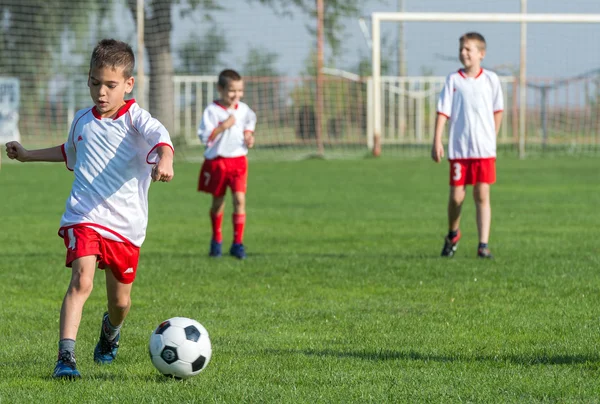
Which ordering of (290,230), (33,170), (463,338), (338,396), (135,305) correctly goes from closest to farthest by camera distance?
(338,396), (463,338), (135,305), (290,230), (33,170)

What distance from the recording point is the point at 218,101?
33.0 feet

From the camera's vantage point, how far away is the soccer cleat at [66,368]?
476cm

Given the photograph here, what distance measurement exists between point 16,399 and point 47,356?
0.94 metres

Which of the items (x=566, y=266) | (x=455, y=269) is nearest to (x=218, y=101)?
(x=455, y=269)

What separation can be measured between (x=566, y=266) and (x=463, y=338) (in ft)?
10.2

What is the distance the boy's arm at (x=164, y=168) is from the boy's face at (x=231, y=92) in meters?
5.05

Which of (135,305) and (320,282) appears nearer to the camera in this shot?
(135,305)

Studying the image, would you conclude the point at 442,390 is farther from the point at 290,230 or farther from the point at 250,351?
the point at 290,230

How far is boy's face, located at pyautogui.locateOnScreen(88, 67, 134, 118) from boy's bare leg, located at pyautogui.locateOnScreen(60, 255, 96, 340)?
0.74 metres

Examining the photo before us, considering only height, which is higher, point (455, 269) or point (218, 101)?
point (218, 101)

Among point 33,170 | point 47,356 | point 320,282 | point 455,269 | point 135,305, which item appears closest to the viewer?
point 47,356

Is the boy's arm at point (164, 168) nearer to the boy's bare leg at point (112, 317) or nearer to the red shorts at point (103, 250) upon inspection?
the red shorts at point (103, 250)

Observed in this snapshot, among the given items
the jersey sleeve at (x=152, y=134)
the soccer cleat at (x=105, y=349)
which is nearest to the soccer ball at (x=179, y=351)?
the soccer cleat at (x=105, y=349)

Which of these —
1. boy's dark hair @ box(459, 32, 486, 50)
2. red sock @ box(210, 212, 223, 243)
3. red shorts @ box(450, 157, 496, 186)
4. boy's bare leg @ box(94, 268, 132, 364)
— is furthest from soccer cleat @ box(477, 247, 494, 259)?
boy's bare leg @ box(94, 268, 132, 364)
